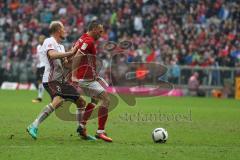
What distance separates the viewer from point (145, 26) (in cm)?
3734

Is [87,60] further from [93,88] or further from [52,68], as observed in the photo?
[52,68]

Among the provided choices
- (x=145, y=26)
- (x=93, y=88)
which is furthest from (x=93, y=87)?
(x=145, y=26)

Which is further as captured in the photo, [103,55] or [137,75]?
[103,55]

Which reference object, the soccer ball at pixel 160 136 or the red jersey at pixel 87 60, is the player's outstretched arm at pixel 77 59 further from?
the soccer ball at pixel 160 136

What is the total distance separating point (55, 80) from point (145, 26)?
80.6 feet

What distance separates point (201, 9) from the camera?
3725cm

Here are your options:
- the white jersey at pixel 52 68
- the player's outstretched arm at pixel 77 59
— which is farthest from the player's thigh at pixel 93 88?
the white jersey at pixel 52 68

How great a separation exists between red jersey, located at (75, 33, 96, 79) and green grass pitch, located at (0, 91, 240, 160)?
4.27ft

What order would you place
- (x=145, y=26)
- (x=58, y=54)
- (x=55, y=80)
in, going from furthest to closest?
(x=145, y=26) < (x=55, y=80) < (x=58, y=54)

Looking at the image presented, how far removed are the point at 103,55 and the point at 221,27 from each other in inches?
258

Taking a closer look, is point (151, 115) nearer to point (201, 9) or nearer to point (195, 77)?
point (195, 77)

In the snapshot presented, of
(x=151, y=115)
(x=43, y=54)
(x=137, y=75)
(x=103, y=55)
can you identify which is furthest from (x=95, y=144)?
(x=103, y=55)

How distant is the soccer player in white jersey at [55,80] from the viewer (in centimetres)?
1285

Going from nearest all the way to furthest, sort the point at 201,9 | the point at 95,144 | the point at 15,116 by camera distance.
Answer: the point at 95,144, the point at 15,116, the point at 201,9
